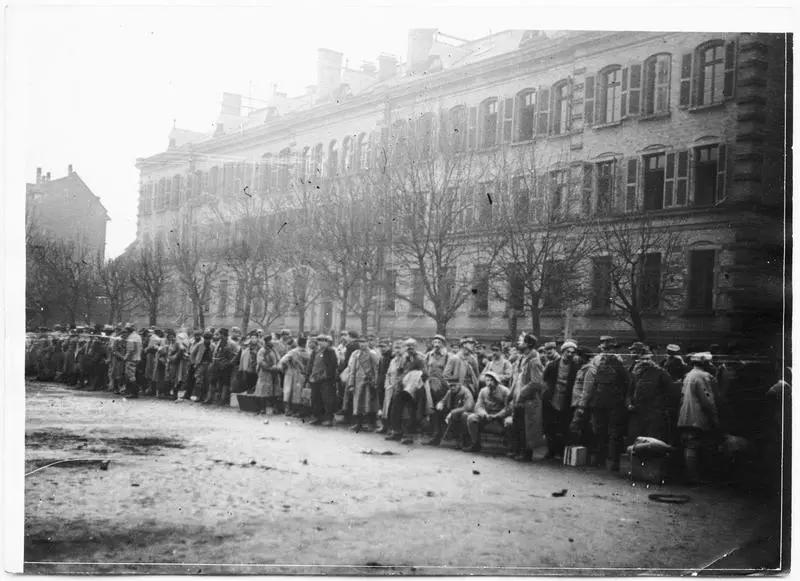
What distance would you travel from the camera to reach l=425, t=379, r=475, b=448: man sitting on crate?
6016 mm

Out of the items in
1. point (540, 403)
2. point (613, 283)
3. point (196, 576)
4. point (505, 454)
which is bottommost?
point (196, 576)

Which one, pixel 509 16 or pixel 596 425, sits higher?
pixel 509 16

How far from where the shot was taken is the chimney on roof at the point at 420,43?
568cm

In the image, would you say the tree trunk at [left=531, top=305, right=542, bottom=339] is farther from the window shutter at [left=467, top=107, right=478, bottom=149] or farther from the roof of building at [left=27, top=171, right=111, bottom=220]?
the roof of building at [left=27, top=171, right=111, bottom=220]

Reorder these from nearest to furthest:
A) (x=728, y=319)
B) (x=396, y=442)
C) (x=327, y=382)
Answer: (x=728, y=319) < (x=396, y=442) < (x=327, y=382)

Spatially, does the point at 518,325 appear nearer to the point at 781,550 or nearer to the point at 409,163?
the point at 409,163

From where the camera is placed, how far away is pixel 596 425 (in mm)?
5719

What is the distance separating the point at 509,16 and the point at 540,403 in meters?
3.01

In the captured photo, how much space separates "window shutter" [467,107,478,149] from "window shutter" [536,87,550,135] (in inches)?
20.1

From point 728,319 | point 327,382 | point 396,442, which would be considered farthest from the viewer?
point 327,382

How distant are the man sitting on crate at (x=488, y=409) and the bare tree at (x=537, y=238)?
672 mm

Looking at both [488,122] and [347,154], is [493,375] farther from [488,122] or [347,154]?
[347,154]

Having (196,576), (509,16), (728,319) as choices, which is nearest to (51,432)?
(196,576)

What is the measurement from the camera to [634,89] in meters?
5.38
